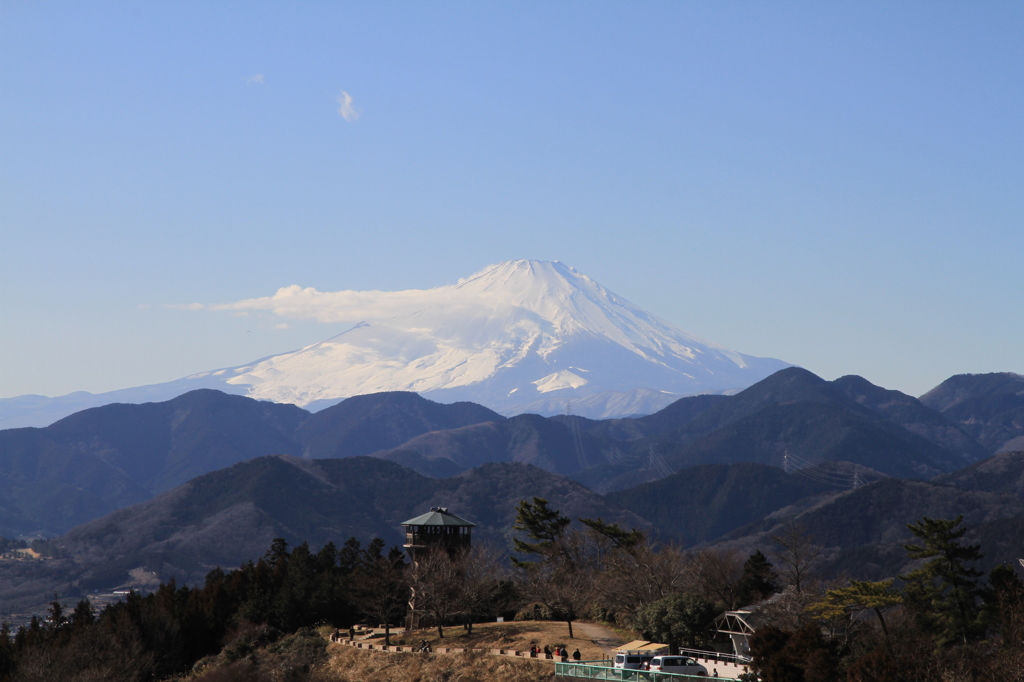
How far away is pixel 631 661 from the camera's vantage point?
2352 inches

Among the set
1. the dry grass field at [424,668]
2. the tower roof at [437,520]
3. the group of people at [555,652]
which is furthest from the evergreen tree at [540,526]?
the group of people at [555,652]

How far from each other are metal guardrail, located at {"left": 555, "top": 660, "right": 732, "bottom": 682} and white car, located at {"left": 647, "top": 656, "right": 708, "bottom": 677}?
720mm

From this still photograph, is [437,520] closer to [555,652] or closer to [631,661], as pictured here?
[555,652]

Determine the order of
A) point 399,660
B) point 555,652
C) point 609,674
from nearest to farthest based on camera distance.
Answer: point 609,674 → point 555,652 → point 399,660

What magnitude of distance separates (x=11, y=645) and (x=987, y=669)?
3007 inches

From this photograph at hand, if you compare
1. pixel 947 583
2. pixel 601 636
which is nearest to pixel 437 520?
pixel 601 636

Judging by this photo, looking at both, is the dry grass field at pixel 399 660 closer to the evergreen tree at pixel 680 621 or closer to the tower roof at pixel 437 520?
the evergreen tree at pixel 680 621

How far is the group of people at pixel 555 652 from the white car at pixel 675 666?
24.4ft

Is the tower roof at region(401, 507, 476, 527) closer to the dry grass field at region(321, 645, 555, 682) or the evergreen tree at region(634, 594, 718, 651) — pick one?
the dry grass field at region(321, 645, 555, 682)

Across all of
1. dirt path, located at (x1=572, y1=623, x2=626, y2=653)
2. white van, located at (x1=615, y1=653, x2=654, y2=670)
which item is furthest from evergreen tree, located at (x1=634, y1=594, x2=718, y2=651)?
white van, located at (x1=615, y1=653, x2=654, y2=670)

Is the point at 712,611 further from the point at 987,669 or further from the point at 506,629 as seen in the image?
the point at 987,669

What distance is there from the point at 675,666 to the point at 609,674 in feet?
11.6

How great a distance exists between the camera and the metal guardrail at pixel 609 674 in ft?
188

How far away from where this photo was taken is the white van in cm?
5928
